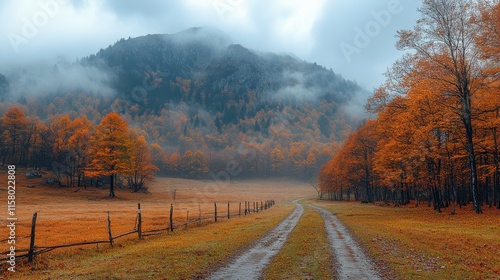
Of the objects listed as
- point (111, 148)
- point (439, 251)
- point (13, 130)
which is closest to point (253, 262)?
point (439, 251)

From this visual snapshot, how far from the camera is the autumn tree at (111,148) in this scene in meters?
64.7

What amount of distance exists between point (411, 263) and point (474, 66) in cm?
2407

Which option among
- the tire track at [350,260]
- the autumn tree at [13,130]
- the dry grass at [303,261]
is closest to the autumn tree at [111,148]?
the autumn tree at [13,130]

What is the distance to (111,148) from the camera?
6644 centimetres

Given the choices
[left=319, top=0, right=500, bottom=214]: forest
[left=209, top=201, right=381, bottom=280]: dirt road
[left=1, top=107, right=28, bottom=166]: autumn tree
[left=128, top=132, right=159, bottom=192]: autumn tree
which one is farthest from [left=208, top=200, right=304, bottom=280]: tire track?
[left=1, top=107, right=28, bottom=166]: autumn tree

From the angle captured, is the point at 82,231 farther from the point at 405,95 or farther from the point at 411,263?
the point at 405,95

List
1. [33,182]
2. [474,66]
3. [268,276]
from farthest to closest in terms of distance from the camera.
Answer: [33,182]
[474,66]
[268,276]

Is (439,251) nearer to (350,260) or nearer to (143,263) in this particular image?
(350,260)

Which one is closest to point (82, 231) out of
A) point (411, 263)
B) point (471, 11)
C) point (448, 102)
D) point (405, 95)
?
point (411, 263)

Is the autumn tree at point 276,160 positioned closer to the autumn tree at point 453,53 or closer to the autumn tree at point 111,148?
the autumn tree at point 111,148

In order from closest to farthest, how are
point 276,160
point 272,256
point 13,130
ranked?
point 272,256 → point 13,130 → point 276,160

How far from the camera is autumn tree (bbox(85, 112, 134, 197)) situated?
64688 mm

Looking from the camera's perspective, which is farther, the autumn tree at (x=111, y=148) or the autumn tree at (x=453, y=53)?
the autumn tree at (x=111, y=148)

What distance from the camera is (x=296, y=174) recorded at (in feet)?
626
